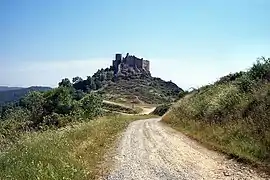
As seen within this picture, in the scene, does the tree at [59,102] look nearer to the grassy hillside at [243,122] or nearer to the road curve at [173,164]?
the grassy hillside at [243,122]

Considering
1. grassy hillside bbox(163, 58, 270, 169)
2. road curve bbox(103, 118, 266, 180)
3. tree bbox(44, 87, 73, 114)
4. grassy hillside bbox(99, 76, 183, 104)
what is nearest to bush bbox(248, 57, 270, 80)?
grassy hillside bbox(163, 58, 270, 169)

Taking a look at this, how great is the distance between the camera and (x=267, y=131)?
46.1 feet

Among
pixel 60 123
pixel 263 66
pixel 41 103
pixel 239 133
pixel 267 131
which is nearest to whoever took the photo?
pixel 267 131

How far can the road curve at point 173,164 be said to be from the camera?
11.6 metres

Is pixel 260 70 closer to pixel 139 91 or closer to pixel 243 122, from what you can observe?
pixel 243 122

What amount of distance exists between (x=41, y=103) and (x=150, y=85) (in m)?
113

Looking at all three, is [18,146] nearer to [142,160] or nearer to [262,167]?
[142,160]

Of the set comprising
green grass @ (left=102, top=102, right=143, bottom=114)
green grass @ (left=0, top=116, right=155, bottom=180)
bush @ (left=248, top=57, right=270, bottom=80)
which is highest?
bush @ (left=248, top=57, right=270, bottom=80)

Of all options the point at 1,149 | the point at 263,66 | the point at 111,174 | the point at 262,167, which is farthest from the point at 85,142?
the point at 263,66

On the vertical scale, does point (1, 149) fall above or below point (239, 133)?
below

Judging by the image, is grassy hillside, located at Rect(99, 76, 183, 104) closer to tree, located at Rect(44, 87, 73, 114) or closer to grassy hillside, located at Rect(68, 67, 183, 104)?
grassy hillside, located at Rect(68, 67, 183, 104)

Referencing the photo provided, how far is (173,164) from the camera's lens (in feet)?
43.3

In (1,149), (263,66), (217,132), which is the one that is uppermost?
(263,66)

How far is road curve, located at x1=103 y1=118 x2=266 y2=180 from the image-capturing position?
11562 millimetres
